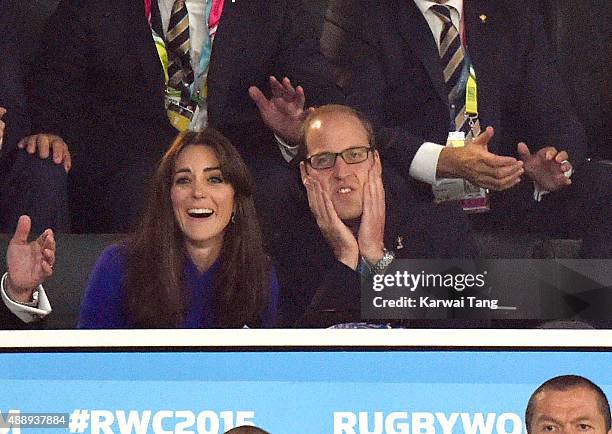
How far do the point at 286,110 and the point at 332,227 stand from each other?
34cm

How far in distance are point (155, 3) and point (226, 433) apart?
3.87 feet

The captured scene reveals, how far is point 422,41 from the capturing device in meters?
2.71

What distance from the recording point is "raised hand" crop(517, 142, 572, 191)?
266 centimetres

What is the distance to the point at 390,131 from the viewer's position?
2705 millimetres

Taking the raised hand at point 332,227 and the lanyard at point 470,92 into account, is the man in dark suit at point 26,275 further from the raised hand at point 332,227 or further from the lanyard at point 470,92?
the lanyard at point 470,92

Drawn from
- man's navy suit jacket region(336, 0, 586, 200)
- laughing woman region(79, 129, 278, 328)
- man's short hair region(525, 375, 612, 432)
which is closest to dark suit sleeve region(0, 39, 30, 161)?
A: laughing woman region(79, 129, 278, 328)

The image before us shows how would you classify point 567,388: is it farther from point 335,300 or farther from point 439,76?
point 439,76

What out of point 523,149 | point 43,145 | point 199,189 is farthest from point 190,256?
point 523,149

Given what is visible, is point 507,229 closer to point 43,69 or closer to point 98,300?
point 98,300

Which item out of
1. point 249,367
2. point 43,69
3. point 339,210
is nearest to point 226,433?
point 249,367

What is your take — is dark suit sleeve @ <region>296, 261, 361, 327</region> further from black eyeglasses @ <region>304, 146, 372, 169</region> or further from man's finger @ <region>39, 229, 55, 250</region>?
man's finger @ <region>39, 229, 55, 250</region>

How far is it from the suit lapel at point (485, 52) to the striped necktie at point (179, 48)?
75 centimetres

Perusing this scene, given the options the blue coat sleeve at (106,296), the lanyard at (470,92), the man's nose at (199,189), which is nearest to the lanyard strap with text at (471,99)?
the lanyard at (470,92)

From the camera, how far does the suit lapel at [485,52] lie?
2691 mm
